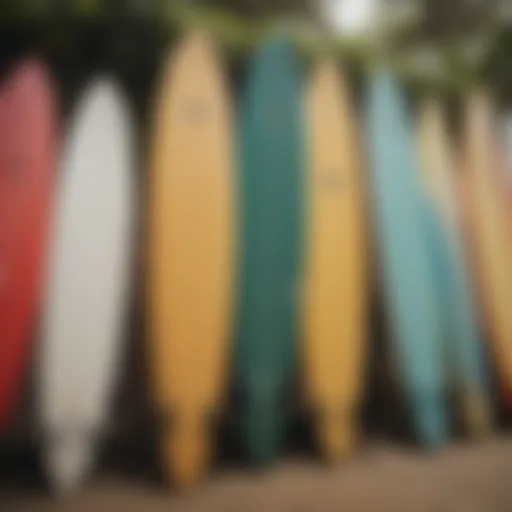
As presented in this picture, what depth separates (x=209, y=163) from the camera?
108 cm

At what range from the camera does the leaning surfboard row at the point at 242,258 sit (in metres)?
0.96

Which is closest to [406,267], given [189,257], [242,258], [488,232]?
[488,232]

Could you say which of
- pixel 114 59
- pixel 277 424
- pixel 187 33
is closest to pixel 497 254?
pixel 277 424

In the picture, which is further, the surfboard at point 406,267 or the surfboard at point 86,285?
the surfboard at point 406,267

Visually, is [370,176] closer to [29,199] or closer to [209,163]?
[209,163]

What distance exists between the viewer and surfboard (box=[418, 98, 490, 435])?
116 cm

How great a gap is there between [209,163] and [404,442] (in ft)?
2.24

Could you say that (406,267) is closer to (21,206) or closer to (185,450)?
(185,450)

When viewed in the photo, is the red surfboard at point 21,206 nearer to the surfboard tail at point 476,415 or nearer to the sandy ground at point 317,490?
the sandy ground at point 317,490

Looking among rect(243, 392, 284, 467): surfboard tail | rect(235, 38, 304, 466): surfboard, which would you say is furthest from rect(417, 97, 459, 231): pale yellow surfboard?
rect(243, 392, 284, 467): surfboard tail

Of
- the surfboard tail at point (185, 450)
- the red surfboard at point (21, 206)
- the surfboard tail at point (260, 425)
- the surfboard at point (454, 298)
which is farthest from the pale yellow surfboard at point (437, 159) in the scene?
the red surfboard at point (21, 206)

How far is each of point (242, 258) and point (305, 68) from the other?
0.50m

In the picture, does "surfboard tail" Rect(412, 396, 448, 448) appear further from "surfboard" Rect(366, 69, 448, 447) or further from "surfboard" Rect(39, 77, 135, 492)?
"surfboard" Rect(39, 77, 135, 492)

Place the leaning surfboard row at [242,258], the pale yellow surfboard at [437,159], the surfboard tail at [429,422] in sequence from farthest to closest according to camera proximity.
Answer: the pale yellow surfboard at [437,159] < the surfboard tail at [429,422] < the leaning surfboard row at [242,258]
